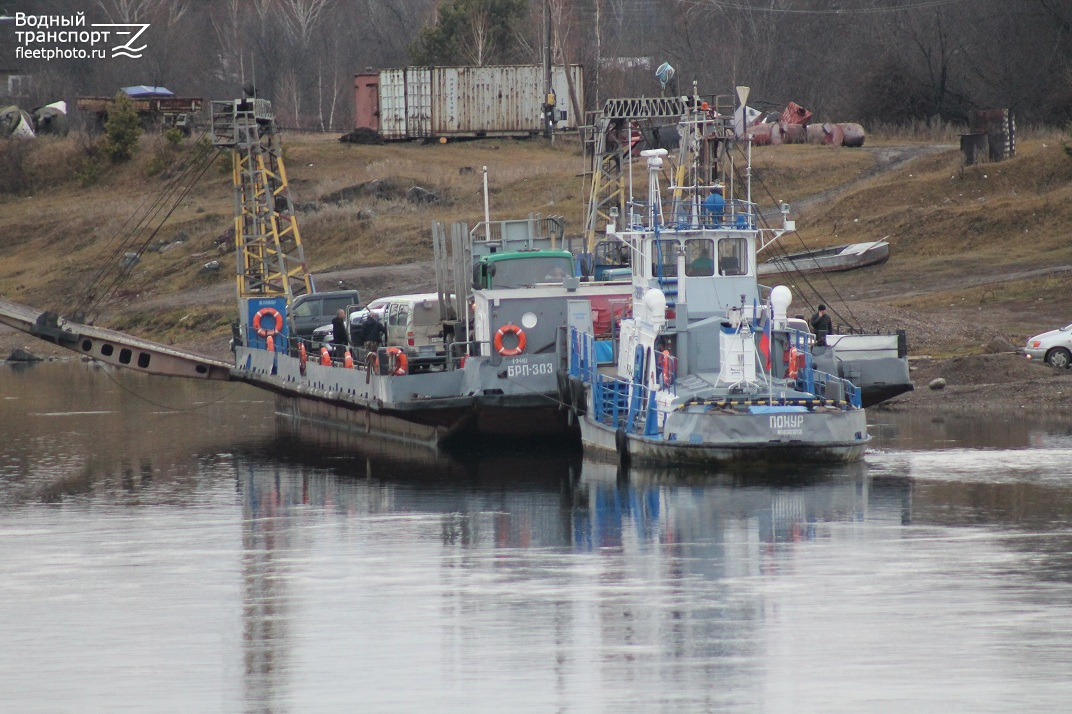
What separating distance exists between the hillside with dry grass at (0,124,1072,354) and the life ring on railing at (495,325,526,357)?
10.9 metres

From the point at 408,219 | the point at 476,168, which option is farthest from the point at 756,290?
the point at 476,168

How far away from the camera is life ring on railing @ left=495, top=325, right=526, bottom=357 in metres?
27.9

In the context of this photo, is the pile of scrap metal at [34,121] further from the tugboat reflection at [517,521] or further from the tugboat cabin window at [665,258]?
the tugboat cabin window at [665,258]

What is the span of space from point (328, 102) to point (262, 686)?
7774 cm

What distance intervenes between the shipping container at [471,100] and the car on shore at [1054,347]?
36669 mm

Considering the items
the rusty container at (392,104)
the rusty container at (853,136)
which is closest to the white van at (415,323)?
the rusty container at (853,136)

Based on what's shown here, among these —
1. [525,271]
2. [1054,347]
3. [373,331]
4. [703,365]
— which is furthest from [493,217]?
[703,365]

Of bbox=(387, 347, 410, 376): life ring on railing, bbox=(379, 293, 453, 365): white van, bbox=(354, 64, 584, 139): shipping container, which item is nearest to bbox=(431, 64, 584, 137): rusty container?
bbox=(354, 64, 584, 139): shipping container

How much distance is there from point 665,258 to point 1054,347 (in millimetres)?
10428

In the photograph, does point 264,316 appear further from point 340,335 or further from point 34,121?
point 34,121

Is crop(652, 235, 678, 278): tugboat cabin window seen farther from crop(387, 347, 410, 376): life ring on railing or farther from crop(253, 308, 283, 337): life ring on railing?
crop(253, 308, 283, 337): life ring on railing

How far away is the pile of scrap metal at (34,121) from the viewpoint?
254 ft

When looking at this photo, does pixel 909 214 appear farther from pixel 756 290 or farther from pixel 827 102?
pixel 827 102

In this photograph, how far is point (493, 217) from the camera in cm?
5594
